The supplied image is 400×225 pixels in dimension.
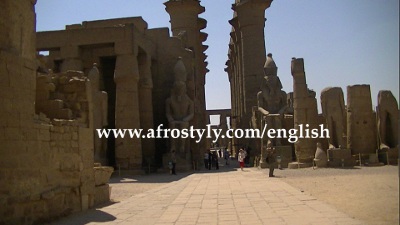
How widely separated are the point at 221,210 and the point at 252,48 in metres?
24.2

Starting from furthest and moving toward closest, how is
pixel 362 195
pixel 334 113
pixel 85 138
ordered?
pixel 334 113 → pixel 85 138 → pixel 362 195

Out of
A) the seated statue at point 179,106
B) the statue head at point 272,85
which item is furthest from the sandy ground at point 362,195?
the statue head at point 272,85

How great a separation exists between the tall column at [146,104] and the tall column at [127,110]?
1300 mm

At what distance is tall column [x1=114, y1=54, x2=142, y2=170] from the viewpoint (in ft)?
59.1

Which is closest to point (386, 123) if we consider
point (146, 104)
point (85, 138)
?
point (146, 104)

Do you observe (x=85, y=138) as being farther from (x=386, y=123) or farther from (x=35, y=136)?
(x=386, y=123)

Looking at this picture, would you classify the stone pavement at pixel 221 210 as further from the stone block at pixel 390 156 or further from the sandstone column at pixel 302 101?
the sandstone column at pixel 302 101

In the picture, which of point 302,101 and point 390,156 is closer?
point 390,156

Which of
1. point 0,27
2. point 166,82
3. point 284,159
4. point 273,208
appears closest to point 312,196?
point 273,208

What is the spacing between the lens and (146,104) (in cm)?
1975

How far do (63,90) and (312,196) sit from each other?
5.70 m

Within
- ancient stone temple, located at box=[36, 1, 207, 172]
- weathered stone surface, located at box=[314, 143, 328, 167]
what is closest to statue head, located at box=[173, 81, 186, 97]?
ancient stone temple, located at box=[36, 1, 207, 172]

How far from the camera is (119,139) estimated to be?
18125 millimetres

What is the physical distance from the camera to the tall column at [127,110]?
18000 mm
